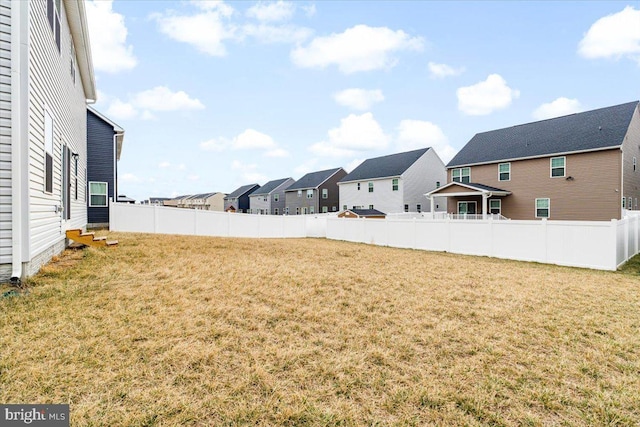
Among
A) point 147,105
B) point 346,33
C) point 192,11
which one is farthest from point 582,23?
point 147,105

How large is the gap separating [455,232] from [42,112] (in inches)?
532

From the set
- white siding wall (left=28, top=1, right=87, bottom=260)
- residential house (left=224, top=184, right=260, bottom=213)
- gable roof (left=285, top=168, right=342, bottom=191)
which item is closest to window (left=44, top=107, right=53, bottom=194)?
white siding wall (left=28, top=1, right=87, bottom=260)

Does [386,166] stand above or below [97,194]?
above

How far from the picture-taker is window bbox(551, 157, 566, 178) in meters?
20.4

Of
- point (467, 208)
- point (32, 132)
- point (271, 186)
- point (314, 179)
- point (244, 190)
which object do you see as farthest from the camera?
point (244, 190)

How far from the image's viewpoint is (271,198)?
5281cm

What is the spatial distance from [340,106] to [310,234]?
35.2 ft

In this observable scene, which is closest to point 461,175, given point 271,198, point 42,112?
point 42,112

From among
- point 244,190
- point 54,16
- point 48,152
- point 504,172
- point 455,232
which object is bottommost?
point 455,232

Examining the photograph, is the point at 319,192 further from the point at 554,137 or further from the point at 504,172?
the point at 554,137

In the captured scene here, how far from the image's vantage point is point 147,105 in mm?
19703

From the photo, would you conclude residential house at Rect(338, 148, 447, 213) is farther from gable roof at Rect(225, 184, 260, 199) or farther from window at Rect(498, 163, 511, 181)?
gable roof at Rect(225, 184, 260, 199)

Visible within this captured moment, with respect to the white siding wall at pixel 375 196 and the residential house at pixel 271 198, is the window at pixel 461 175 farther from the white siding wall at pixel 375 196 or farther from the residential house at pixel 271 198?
the residential house at pixel 271 198

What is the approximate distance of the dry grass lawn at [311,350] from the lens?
8.93 ft
